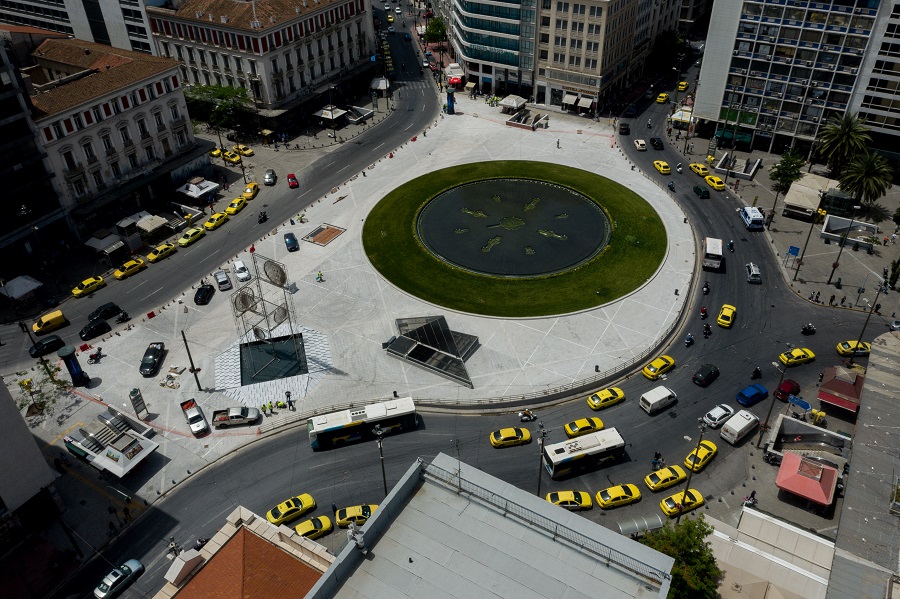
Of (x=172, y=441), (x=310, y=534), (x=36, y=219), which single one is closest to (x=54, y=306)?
(x=36, y=219)

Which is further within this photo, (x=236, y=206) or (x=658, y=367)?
(x=236, y=206)

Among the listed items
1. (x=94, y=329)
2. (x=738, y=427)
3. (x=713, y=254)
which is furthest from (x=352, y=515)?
(x=713, y=254)

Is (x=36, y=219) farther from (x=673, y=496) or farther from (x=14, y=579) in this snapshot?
(x=673, y=496)

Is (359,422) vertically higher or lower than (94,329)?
higher

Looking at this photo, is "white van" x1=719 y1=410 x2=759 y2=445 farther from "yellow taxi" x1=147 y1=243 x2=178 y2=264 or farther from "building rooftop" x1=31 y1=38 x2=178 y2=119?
"building rooftop" x1=31 y1=38 x2=178 y2=119

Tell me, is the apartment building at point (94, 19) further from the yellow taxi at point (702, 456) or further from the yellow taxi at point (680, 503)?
the yellow taxi at point (680, 503)

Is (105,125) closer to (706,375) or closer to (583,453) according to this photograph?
(583,453)
